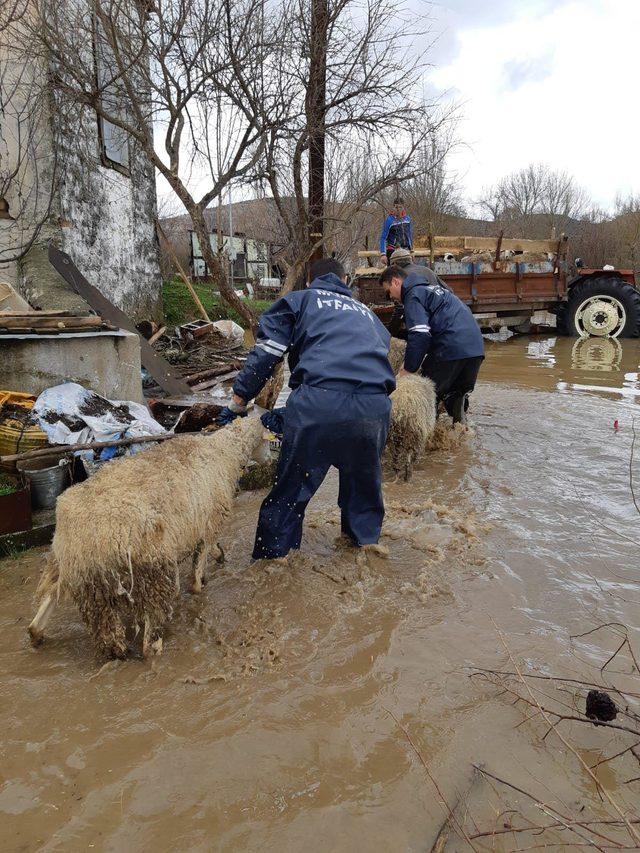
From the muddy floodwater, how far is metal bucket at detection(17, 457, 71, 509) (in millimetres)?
547

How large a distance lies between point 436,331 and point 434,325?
7 cm

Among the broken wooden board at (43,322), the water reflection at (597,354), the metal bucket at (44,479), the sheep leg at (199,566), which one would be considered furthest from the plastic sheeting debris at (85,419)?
the water reflection at (597,354)

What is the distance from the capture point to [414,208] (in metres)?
18.8

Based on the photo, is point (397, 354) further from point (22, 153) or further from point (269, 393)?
point (22, 153)

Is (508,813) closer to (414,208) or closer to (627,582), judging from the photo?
(627,582)

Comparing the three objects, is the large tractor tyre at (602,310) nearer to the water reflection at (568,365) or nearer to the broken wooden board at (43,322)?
the water reflection at (568,365)

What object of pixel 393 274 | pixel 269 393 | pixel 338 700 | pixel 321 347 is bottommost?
pixel 338 700

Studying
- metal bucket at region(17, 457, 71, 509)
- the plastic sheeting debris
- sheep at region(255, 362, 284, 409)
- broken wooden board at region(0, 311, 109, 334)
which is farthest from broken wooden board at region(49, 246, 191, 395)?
metal bucket at region(17, 457, 71, 509)

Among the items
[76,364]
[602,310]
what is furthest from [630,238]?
[76,364]

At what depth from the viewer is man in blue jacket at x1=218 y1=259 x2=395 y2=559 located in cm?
357

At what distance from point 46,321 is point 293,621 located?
13.7 ft

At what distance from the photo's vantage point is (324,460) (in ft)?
12.0

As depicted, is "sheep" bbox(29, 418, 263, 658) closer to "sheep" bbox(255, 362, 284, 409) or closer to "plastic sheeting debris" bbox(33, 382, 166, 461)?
"plastic sheeting debris" bbox(33, 382, 166, 461)

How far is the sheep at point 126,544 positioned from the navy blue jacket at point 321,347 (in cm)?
86
